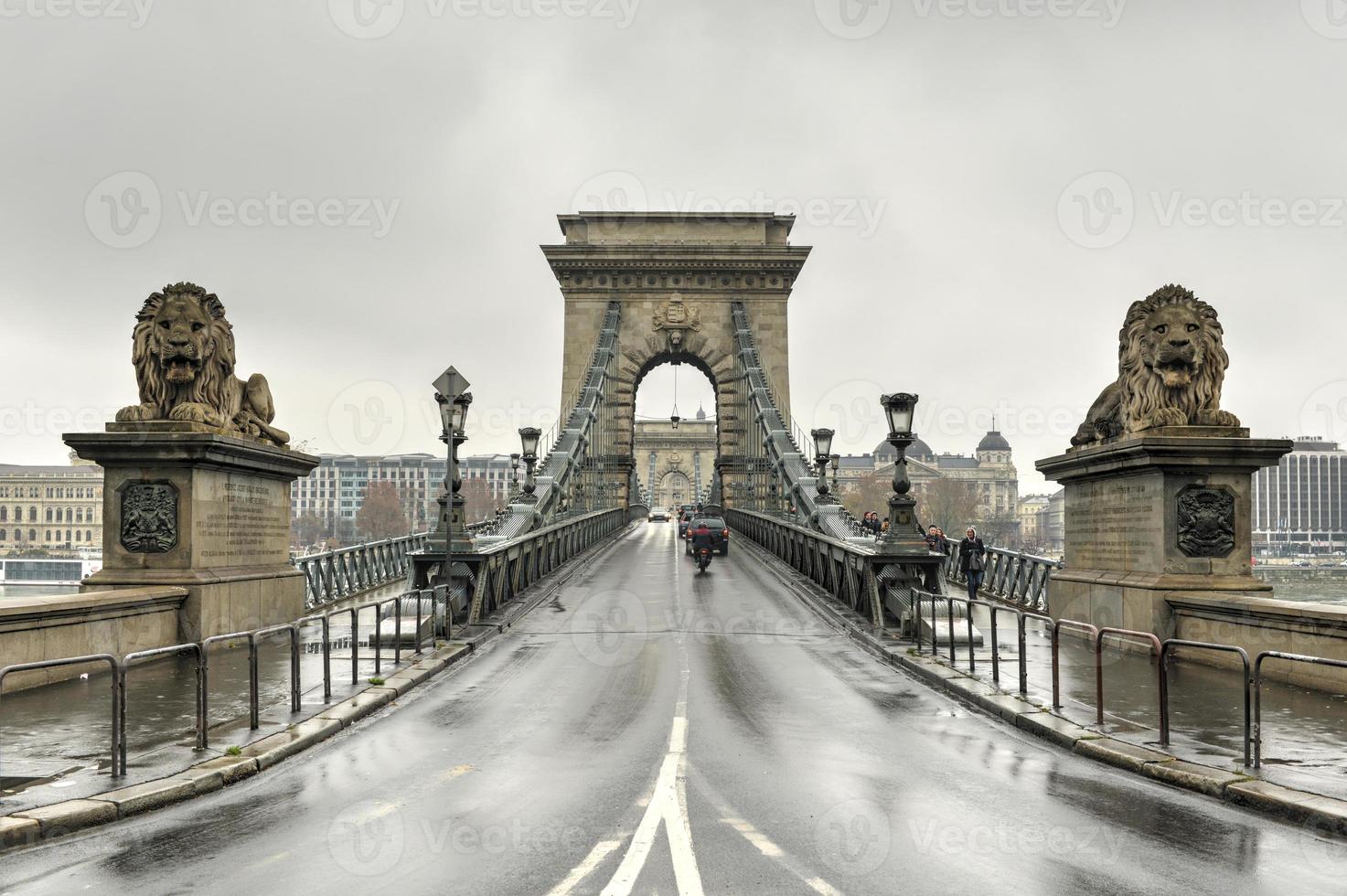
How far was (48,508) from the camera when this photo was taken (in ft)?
169

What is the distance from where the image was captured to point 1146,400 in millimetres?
13992

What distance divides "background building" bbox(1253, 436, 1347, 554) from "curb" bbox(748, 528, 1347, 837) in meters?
33.3

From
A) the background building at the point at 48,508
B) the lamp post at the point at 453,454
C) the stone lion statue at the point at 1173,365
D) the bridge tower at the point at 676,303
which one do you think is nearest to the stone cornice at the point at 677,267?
the bridge tower at the point at 676,303

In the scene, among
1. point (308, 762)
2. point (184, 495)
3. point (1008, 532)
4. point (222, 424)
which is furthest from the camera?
point (1008, 532)

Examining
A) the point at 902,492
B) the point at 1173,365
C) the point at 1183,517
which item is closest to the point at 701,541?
the point at 902,492

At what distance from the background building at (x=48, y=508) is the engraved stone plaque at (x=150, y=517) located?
39.8 meters

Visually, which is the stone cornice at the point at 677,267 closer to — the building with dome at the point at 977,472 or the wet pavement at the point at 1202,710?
the wet pavement at the point at 1202,710

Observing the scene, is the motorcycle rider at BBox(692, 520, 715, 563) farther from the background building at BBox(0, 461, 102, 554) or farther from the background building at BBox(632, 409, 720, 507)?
the background building at BBox(632, 409, 720, 507)

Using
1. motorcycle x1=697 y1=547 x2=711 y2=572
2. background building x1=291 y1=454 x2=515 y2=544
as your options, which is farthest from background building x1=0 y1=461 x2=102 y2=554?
background building x1=291 y1=454 x2=515 y2=544

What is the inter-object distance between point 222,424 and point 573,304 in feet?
144

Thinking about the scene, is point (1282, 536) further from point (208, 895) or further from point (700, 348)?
point (208, 895)

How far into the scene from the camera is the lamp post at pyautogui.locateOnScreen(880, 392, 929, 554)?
656 inches

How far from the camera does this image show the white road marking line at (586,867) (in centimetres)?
517

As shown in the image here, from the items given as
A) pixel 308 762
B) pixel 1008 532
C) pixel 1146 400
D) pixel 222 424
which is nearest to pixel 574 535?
pixel 222 424
